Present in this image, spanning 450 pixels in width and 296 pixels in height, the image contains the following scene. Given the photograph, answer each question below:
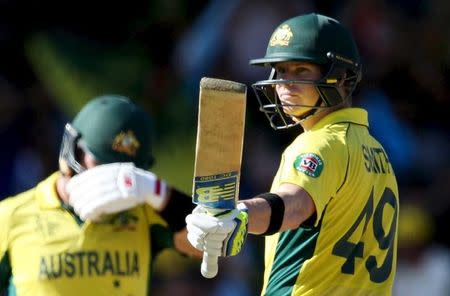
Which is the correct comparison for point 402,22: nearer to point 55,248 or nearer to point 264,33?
point 264,33

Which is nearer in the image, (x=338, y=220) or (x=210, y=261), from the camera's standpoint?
(x=210, y=261)

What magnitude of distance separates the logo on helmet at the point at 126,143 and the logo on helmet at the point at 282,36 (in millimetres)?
902

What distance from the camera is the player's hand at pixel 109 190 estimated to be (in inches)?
200

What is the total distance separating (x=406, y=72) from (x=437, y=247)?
4.75ft

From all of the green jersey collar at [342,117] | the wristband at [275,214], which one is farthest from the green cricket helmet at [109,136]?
the wristband at [275,214]

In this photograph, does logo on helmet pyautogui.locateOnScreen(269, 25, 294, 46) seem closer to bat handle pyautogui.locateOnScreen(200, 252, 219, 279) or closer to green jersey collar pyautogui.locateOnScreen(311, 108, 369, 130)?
green jersey collar pyautogui.locateOnScreen(311, 108, 369, 130)

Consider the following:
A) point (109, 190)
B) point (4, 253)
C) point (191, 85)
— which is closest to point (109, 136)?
point (109, 190)

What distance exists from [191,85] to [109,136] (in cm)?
379

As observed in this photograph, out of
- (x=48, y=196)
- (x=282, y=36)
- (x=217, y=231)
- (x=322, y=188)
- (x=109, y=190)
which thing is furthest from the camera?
(x=48, y=196)

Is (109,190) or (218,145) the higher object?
(218,145)

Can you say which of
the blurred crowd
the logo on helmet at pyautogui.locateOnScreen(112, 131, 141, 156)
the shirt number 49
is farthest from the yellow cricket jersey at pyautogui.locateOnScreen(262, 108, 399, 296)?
the blurred crowd

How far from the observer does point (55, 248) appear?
17.2 ft

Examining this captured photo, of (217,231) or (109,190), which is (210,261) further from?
(109,190)

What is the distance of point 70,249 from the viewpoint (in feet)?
17.2
